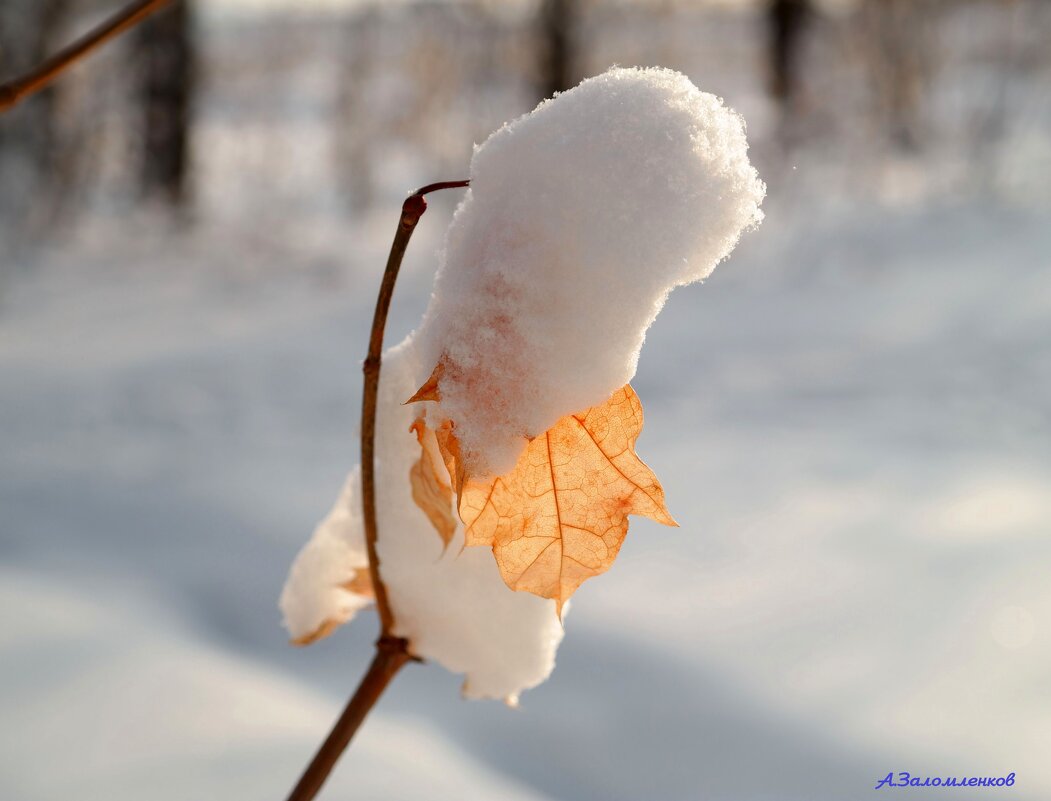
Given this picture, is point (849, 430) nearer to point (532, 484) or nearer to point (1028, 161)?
point (532, 484)

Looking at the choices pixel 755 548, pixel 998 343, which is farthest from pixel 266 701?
pixel 998 343

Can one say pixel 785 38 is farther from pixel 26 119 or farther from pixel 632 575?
pixel 632 575

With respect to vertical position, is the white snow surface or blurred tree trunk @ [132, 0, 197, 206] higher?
blurred tree trunk @ [132, 0, 197, 206]

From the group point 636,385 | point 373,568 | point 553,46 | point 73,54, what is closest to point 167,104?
point 553,46

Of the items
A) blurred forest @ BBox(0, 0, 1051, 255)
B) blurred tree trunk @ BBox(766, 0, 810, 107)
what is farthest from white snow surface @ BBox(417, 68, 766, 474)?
blurred tree trunk @ BBox(766, 0, 810, 107)

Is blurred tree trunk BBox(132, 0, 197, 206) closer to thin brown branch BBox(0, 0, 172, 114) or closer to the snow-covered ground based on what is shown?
the snow-covered ground

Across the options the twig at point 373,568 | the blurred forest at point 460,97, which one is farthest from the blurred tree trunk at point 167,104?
the twig at point 373,568

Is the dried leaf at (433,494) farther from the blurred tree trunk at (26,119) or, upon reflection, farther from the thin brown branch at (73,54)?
the blurred tree trunk at (26,119)
